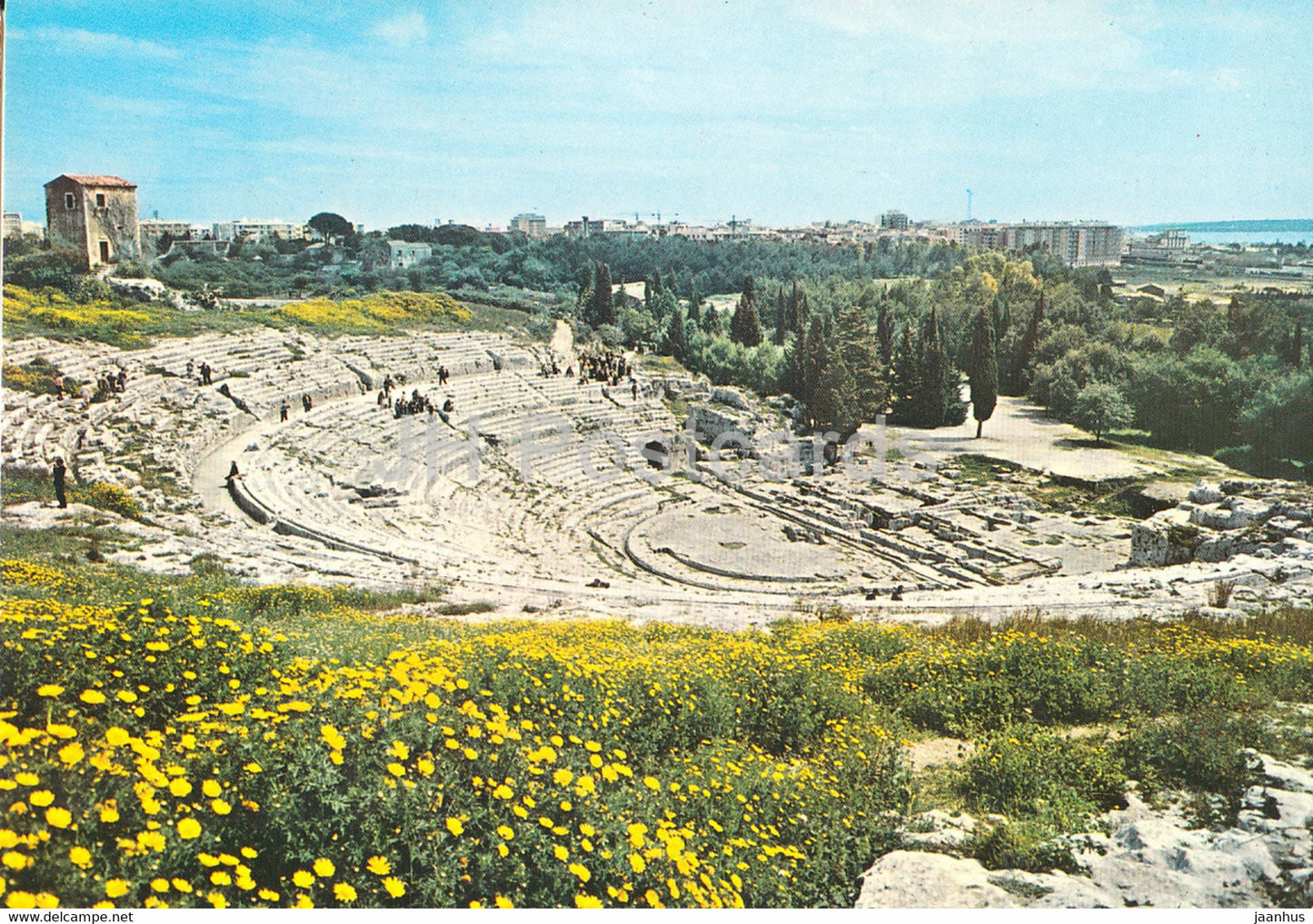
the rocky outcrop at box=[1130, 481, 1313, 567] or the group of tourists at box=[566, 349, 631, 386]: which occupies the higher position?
the group of tourists at box=[566, 349, 631, 386]

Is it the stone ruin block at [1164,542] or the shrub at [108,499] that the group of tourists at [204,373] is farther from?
the stone ruin block at [1164,542]

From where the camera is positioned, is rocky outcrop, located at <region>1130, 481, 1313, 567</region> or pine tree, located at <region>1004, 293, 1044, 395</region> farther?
pine tree, located at <region>1004, 293, 1044, 395</region>

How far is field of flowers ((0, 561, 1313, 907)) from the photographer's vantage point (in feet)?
9.47

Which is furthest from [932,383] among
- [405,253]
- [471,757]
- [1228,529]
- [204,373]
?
[471,757]

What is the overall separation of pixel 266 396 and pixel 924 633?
899 inches

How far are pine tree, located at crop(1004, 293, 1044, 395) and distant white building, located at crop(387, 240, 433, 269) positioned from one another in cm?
3685

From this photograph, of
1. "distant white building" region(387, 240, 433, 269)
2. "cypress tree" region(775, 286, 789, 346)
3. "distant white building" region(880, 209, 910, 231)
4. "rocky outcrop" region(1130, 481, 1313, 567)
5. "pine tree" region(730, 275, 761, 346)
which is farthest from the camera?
"distant white building" region(880, 209, 910, 231)

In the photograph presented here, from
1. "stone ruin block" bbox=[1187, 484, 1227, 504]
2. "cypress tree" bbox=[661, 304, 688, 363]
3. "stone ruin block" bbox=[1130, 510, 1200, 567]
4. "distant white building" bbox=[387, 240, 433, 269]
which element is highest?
"distant white building" bbox=[387, 240, 433, 269]

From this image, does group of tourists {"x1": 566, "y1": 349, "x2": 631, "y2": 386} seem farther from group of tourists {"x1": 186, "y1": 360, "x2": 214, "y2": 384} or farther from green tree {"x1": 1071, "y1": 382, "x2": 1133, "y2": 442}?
green tree {"x1": 1071, "y1": 382, "x2": 1133, "y2": 442}

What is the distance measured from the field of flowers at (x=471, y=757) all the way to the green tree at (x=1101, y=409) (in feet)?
106

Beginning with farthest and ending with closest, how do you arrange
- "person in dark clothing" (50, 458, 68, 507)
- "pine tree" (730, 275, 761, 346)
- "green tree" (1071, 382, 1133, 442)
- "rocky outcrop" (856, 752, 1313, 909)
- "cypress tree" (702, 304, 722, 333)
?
"cypress tree" (702, 304, 722, 333) < "pine tree" (730, 275, 761, 346) < "green tree" (1071, 382, 1133, 442) < "person in dark clothing" (50, 458, 68, 507) < "rocky outcrop" (856, 752, 1313, 909)

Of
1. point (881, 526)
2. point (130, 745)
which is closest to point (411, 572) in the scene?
point (130, 745)

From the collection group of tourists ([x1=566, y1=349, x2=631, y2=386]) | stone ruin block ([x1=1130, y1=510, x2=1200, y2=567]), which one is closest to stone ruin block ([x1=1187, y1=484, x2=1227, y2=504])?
stone ruin block ([x1=1130, y1=510, x2=1200, y2=567])

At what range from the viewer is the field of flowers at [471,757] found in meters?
2.89
